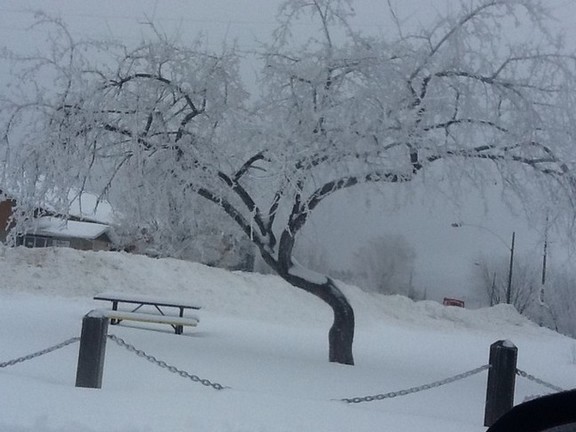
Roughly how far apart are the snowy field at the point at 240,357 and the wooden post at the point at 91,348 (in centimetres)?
24

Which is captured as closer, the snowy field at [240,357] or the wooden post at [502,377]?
the snowy field at [240,357]

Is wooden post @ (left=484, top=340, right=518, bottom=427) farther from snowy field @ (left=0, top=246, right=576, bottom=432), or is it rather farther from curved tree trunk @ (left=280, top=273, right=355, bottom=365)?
curved tree trunk @ (left=280, top=273, right=355, bottom=365)

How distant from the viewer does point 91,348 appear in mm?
6691

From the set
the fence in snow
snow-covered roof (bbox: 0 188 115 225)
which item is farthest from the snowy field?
snow-covered roof (bbox: 0 188 115 225)

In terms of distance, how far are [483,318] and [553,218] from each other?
1798cm

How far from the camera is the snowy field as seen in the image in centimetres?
585

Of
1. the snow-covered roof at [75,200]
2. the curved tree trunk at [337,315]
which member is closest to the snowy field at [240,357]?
the curved tree trunk at [337,315]

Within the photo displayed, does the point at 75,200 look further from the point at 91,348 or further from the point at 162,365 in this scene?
the point at 162,365

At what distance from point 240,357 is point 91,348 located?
4.78 meters

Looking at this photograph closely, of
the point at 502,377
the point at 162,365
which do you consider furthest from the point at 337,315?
the point at 162,365

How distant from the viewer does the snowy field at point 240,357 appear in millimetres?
5848

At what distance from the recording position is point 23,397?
19.5 ft

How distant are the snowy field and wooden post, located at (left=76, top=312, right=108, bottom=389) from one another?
0.24m

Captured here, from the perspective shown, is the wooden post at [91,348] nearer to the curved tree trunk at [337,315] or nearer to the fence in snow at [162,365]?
the fence in snow at [162,365]
